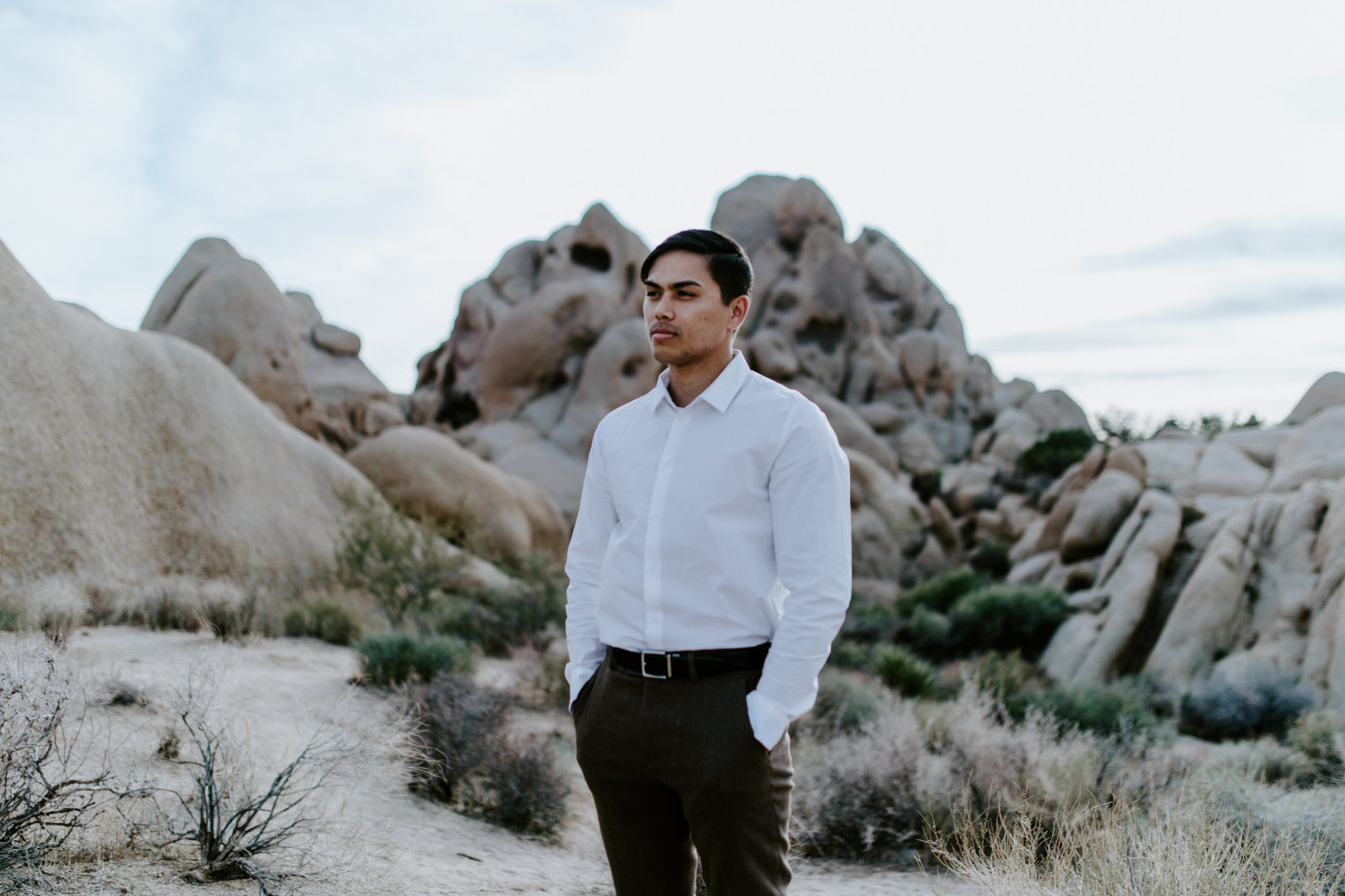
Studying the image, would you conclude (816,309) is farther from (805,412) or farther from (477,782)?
(805,412)

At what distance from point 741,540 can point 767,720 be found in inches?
17.6

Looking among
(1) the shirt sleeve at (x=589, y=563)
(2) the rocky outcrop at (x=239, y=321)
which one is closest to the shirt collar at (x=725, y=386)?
(1) the shirt sleeve at (x=589, y=563)

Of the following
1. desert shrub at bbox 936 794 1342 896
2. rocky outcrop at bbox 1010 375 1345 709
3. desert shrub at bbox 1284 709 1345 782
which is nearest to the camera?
desert shrub at bbox 936 794 1342 896

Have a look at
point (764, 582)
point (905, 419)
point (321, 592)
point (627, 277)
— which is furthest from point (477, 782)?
point (905, 419)

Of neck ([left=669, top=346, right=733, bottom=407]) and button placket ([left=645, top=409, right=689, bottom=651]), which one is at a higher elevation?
neck ([left=669, top=346, right=733, bottom=407])

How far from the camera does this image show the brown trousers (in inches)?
91.4

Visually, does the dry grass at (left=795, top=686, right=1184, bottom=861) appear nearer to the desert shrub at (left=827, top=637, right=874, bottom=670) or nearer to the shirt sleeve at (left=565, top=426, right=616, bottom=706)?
the shirt sleeve at (left=565, top=426, right=616, bottom=706)

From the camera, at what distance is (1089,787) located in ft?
19.8

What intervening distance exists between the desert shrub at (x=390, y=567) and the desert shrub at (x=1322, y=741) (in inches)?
375

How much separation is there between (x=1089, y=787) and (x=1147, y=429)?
136 ft

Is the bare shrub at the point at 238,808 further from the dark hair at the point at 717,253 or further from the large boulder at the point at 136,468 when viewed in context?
the large boulder at the point at 136,468

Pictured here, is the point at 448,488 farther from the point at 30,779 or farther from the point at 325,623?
the point at 30,779

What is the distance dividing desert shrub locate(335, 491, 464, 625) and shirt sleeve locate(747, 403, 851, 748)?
10683 millimetres

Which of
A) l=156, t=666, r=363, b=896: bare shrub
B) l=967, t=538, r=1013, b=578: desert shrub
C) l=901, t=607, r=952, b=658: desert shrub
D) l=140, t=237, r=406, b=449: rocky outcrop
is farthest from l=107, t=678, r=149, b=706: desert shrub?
l=967, t=538, r=1013, b=578: desert shrub
